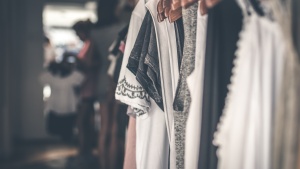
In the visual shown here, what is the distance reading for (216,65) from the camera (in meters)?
0.97

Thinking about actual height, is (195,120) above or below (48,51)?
below

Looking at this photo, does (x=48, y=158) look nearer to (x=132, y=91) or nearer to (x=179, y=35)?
(x=132, y=91)

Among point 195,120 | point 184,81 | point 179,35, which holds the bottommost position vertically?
point 195,120

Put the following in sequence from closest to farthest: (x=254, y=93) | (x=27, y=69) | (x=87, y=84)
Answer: (x=254, y=93) → (x=87, y=84) → (x=27, y=69)

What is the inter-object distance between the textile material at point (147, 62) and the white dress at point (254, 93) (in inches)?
18.4

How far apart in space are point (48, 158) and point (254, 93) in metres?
3.10

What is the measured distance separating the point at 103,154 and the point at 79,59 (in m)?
0.81

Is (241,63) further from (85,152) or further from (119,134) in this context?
(85,152)

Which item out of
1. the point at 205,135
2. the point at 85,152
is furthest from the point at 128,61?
the point at 85,152

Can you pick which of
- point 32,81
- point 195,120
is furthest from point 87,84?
point 195,120

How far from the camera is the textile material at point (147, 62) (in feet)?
4.25

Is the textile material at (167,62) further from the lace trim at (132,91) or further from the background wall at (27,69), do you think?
the background wall at (27,69)

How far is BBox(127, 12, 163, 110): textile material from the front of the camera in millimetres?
1297

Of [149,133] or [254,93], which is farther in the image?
[149,133]
